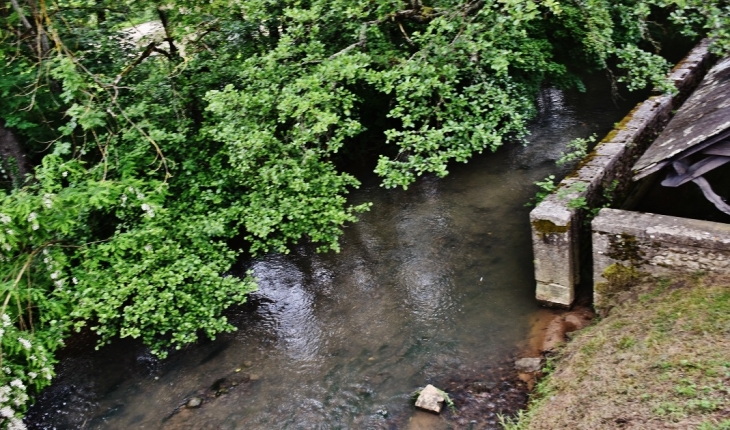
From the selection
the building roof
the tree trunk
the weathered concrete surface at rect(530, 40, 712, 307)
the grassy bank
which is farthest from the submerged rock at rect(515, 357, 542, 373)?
the tree trunk

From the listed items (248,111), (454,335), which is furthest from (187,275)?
(454,335)

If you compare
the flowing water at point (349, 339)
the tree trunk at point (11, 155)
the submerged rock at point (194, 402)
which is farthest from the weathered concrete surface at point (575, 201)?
the tree trunk at point (11, 155)

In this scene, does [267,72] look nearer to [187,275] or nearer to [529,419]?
[187,275]

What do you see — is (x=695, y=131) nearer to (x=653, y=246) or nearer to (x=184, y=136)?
(x=653, y=246)

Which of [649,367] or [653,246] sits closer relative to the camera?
[649,367]

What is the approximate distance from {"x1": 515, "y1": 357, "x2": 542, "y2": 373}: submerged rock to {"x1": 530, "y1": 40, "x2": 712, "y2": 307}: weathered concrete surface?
2.91ft

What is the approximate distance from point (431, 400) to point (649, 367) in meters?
2.04

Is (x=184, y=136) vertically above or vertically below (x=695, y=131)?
above

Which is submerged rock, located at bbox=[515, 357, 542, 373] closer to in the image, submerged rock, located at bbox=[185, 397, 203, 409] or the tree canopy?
the tree canopy

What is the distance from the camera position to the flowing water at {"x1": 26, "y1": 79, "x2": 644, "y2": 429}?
578 cm

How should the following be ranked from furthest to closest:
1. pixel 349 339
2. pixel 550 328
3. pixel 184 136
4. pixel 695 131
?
pixel 349 339, pixel 184 136, pixel 550 328, pixel 695 131

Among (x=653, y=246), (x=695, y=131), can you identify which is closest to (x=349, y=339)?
(x=653, y=246)

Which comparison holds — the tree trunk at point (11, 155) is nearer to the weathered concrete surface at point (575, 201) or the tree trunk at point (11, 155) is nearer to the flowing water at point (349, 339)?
the flowing water at point (349, 339)

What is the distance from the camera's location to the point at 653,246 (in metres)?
5.18
